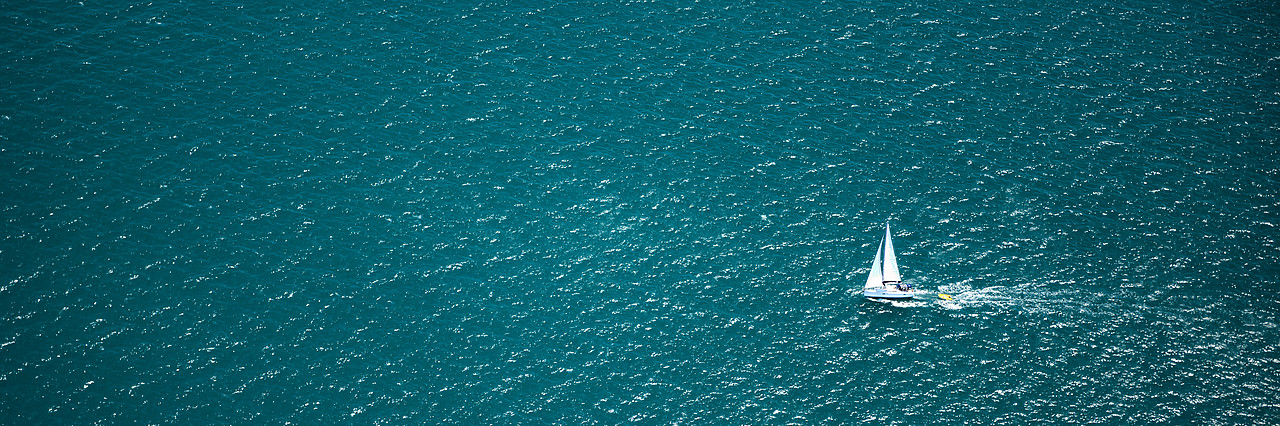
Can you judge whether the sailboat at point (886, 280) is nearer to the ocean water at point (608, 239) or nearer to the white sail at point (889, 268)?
the white sail at point (889, 268)

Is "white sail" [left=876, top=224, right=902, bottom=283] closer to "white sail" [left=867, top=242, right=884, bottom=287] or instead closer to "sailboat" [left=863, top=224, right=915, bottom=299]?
"sailboat" [left=863, top=224, right=915, bottom=299]

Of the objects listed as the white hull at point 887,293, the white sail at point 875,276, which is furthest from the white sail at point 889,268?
the white hull at point 887,293

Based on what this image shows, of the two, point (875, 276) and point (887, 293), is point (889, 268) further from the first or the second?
point (887, 293)

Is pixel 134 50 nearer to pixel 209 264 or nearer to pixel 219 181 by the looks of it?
pixel 219 181

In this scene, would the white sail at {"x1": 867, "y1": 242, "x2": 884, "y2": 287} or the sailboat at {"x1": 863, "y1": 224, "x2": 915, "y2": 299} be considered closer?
the sailboat at {"x1": 863, "y1": 224, "x2": 915, "y2": 299}

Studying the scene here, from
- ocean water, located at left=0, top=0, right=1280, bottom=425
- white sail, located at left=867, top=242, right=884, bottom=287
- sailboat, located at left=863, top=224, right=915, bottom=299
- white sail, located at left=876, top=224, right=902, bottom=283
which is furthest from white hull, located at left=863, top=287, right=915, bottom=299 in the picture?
ocean water, located at left=0, top=0, right=1280, bottom=425

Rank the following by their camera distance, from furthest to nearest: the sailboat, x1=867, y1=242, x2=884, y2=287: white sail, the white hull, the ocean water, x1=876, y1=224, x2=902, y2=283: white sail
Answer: x1=867, y1=242, x2=884, y2=287: white sail → x1=876, y1=224, x2=902, y2=283: white sail → the sailboat → the white hull → the ocean water
